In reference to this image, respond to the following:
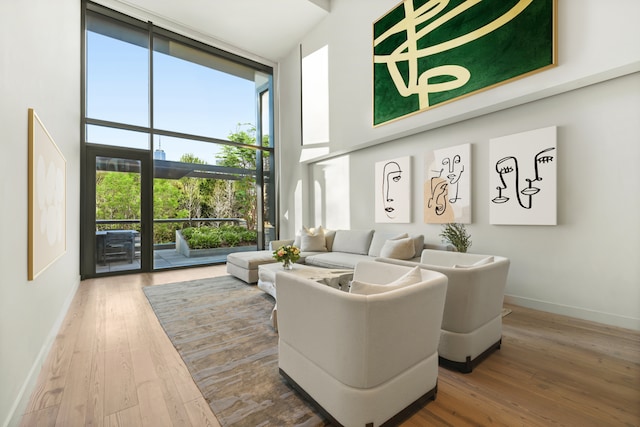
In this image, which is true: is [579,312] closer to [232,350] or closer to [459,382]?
[459,382]

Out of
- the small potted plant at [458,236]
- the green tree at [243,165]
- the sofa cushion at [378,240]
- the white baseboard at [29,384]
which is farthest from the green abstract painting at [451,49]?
the white baseboard at [29,384]

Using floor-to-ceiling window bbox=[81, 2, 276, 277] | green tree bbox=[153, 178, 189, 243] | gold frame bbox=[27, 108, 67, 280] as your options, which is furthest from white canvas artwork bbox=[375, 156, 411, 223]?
gold frame bbox=[27, 108, 67, 280]

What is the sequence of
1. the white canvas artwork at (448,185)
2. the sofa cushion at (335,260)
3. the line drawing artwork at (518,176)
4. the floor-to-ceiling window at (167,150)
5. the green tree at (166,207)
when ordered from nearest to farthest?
the line drawing artwork at (518,176)
the white canvas artwork at (448,185)
the sofa cushion at (335,260)
the floor-to-ceiling window at (167,150)
the green tree at (166,207)

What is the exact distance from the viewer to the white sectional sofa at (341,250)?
428 centimetres

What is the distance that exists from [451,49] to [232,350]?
4.55 metres

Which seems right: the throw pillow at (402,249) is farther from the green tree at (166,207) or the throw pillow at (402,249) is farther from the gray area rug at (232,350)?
the green tree at (166,207)

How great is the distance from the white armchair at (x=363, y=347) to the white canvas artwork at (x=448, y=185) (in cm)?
263

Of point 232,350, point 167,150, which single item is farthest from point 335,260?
point 167,150

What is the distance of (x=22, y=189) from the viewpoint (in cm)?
194

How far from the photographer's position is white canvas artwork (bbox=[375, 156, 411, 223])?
15.8 feet

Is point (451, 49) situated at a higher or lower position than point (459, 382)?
higher

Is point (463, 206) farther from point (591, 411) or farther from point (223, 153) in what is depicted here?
point (223, 153)

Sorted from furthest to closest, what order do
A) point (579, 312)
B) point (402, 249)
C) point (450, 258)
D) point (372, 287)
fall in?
point (402, 249)
point (579, 312)
point (450, 258)
point (372, 287)

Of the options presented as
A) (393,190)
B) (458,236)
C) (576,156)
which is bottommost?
(458,236)
